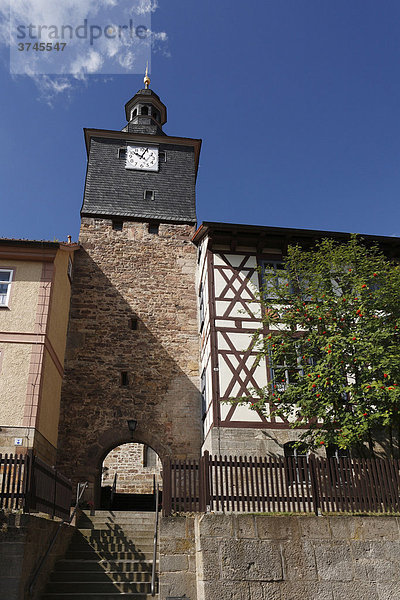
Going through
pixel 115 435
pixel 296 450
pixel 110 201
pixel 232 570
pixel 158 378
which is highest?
pixel 110 201

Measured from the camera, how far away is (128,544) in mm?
10117

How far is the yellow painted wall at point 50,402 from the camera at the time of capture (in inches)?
506

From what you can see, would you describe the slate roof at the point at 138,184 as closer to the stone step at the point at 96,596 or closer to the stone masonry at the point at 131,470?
the stone masonry at the point at 131,470

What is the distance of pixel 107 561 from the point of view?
9211 mm

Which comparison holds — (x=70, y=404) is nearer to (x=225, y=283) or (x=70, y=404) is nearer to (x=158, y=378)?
(x=158, y=378)

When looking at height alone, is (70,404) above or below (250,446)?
above

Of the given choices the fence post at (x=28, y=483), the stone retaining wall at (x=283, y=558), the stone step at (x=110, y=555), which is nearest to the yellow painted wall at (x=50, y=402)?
the stone step at (x=110, y=555)

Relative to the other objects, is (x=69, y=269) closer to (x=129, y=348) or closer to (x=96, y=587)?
(x=129, y=348)

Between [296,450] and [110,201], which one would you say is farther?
[110,201]

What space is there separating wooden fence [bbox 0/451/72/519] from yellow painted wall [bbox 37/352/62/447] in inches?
136

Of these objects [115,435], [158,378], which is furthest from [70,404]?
[158,378]

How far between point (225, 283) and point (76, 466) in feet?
20.7

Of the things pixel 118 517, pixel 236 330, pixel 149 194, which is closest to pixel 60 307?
pixel 236 330

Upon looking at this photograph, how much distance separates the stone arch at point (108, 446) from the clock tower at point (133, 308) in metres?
0.03
